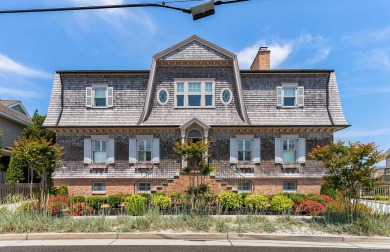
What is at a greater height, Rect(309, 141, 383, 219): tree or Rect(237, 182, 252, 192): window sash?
Rect(309, 141, 383, 219): tree

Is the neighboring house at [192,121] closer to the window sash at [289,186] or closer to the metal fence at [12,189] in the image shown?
the window sash at [289,186]

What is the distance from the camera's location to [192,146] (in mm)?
11398

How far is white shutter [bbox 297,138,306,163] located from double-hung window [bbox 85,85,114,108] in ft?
40.9

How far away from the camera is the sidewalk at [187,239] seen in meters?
8.21

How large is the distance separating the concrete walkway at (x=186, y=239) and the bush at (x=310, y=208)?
294 cm

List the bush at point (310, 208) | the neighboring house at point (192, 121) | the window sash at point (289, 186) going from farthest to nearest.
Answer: the window sash at point (289, 186), the neighboring house at point (192, 121), the bush at point (310, 208)

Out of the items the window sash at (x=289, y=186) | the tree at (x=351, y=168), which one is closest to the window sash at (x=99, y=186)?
the window sash at (x=289, y=186)

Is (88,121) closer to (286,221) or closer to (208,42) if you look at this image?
(208,42)

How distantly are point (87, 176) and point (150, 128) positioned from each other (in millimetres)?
5033

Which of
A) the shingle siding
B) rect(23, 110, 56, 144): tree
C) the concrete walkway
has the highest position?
the shingle siding

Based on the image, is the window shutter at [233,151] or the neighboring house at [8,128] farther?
the neighboring house at [8,128]

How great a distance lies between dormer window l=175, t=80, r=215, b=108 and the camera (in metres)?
18.4

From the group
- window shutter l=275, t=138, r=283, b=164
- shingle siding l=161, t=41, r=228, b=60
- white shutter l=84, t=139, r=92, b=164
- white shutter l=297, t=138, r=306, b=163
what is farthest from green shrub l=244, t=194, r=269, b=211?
white shutter l=84, t=139, r=92, b=164

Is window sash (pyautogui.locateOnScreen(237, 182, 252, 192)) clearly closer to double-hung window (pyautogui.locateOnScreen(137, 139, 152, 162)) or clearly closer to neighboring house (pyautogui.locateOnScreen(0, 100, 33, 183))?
double-hung window (pyautogui.locateOnScreen(137, 139, 152, 162))
